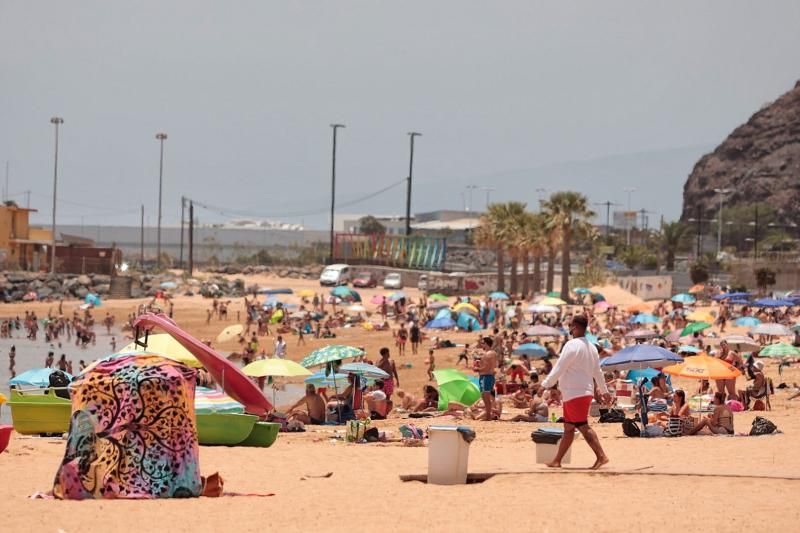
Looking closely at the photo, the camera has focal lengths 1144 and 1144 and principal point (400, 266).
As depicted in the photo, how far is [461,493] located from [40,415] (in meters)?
6.86

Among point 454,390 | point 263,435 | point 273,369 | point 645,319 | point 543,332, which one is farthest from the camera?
point 645,319

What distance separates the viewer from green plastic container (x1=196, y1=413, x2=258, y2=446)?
12383mm

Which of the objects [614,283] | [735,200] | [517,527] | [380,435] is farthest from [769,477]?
[735,200]

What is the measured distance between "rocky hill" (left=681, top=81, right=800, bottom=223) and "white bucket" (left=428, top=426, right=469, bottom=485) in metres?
124

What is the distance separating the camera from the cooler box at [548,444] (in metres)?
10.2

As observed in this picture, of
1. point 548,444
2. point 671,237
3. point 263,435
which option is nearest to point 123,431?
point 548,444

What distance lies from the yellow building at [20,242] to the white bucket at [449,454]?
6255cm

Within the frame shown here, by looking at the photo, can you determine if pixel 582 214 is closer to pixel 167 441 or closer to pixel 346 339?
pixel 346 339

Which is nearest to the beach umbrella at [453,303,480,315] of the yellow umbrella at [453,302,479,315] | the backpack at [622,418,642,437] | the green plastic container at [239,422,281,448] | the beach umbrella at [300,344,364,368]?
the yellow umbrella at [453,302,479,315]

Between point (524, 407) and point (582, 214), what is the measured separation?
35.7 metres

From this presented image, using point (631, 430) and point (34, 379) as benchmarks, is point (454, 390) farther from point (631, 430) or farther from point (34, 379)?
point (34, 379)

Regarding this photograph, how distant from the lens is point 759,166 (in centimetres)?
13450

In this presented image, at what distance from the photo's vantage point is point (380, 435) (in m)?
13.8

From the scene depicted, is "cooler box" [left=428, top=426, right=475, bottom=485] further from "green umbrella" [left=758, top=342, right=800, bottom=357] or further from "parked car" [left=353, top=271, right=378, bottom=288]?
"parked car" [left=353, top=271, right=378, bottom=288]
